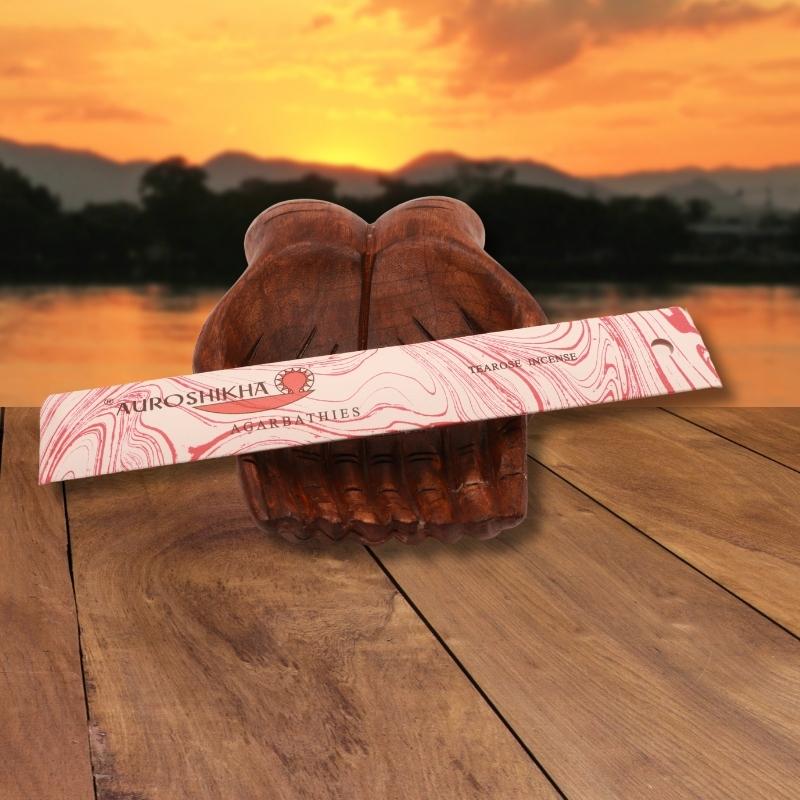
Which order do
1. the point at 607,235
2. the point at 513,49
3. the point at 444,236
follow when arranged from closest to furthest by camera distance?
the point at 444,236 → the point at 513,49 → the point at 607,235

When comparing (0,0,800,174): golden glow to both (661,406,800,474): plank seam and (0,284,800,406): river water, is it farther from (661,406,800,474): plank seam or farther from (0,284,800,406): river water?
(661,406,800,474): plank seam

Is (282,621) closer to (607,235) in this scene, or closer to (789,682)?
(789,682)

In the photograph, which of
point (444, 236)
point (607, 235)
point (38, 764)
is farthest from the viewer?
point (607, 235)

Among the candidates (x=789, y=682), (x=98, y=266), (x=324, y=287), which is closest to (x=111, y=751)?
(x=789, y=682)

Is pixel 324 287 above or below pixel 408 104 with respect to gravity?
below

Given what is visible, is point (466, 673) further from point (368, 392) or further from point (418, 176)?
point (418, 176)

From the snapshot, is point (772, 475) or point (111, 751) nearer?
point (111, 751)

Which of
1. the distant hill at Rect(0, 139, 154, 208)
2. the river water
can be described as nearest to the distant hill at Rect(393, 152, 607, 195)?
the river water
